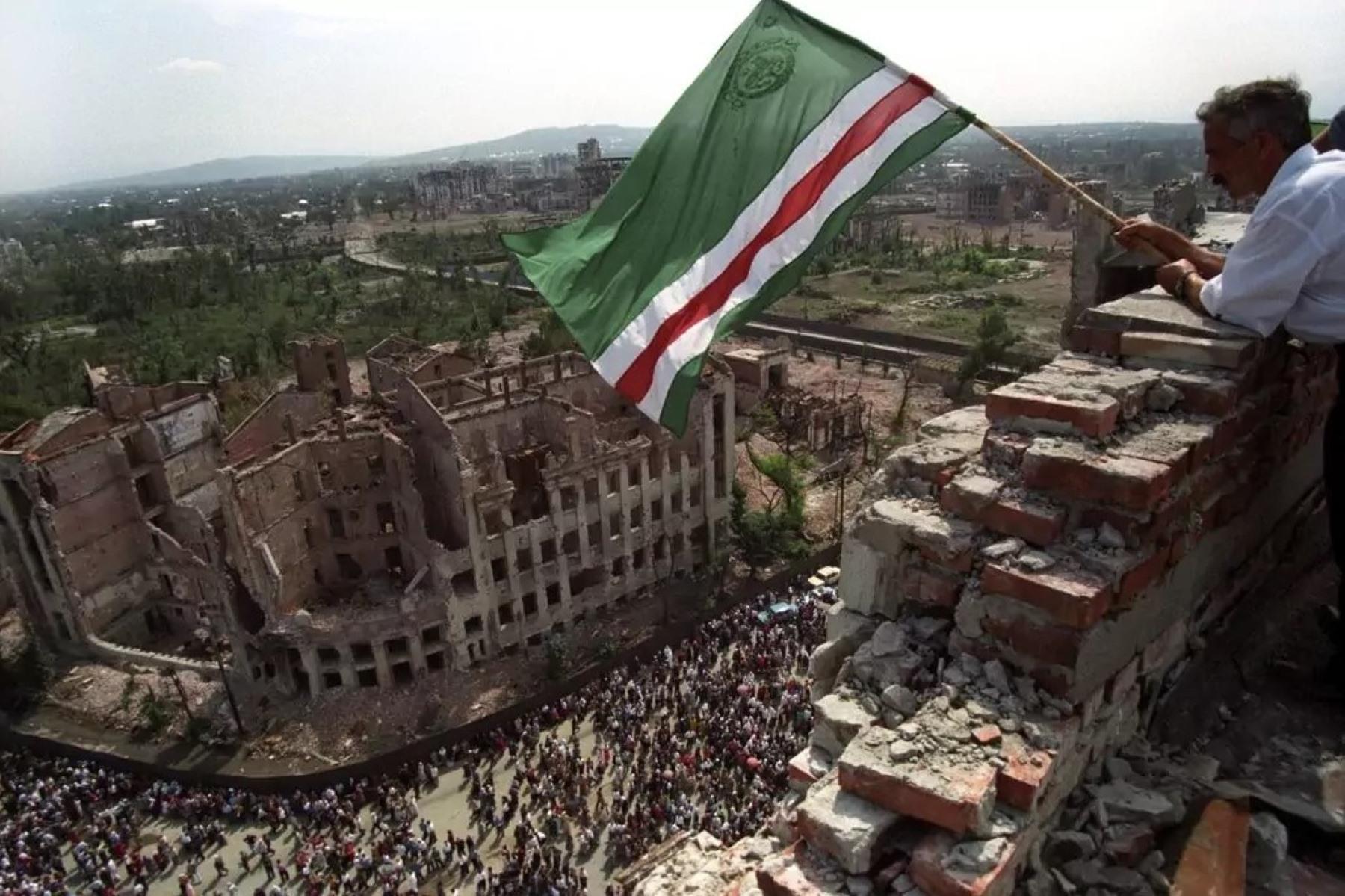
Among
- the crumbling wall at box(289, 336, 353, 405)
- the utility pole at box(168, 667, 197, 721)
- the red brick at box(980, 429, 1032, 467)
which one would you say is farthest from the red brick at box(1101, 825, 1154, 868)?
the crumbling wall at box(289, 336, 353, 405)

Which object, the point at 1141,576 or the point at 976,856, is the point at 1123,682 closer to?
the point at 1141,576

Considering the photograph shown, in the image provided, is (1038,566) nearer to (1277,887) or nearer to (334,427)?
(1277,887)

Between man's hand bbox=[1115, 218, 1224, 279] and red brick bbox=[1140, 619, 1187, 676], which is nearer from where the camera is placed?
red brick bbox=[1140, 619, 1187, 676]

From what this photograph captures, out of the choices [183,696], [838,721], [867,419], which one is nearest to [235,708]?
[183,696]

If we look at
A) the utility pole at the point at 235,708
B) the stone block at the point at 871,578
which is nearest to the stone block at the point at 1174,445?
the stone block at the point at 871,578

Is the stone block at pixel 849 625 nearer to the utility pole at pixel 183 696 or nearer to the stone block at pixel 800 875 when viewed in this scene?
the stone block at pixel 800 875

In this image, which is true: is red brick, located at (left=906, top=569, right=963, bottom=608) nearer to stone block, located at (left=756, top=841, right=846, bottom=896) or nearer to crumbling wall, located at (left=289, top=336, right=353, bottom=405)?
stone block, located at (left=756, top=841, right=846, bottom=896)

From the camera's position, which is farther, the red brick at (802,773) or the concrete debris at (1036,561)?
the red brick at (802,773)
